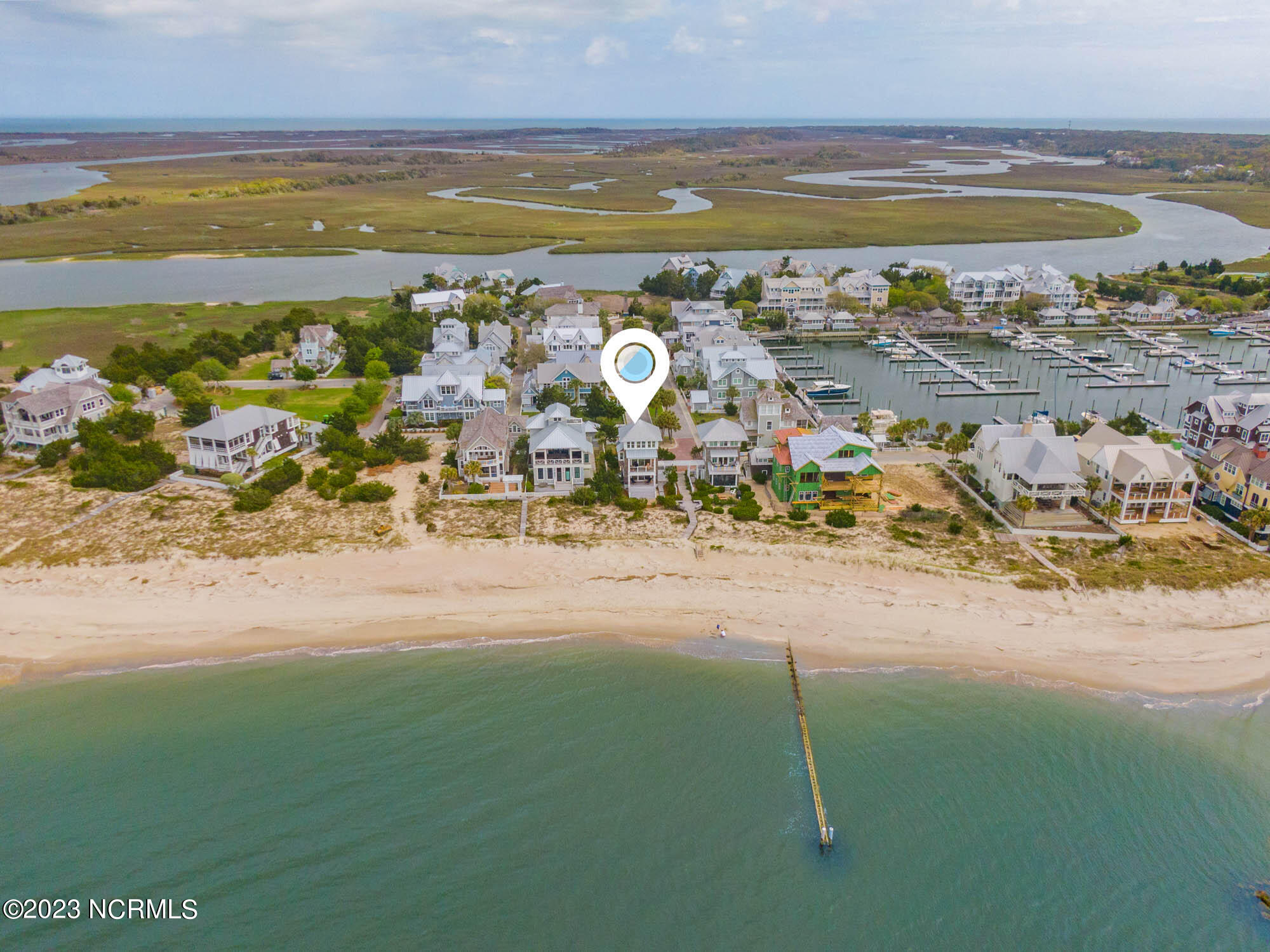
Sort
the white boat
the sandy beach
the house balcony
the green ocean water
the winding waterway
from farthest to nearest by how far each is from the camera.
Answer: the winding waterway → the white boat → the house balcony → the sandy beach → the green ocean water

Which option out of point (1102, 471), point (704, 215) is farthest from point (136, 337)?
point (704, 215)

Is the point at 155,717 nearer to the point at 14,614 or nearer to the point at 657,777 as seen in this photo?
the point at 14,614

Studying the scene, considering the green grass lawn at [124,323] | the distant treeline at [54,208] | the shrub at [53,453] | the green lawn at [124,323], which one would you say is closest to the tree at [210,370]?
the green grass lawn at [124,323]

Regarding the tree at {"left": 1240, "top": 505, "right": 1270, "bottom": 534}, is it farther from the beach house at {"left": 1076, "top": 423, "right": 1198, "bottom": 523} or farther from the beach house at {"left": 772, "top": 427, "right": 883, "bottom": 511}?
the beach house at {"left": 772, "top": 427, "right": 883, "bottom": 511}

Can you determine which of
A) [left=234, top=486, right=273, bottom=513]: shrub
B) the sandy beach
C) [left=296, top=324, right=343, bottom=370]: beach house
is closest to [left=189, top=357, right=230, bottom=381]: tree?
[left=296, top=324, right=343, bottom=370]: beach house

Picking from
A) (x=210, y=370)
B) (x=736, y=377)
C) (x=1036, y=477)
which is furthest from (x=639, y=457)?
(x=210, y=370)
